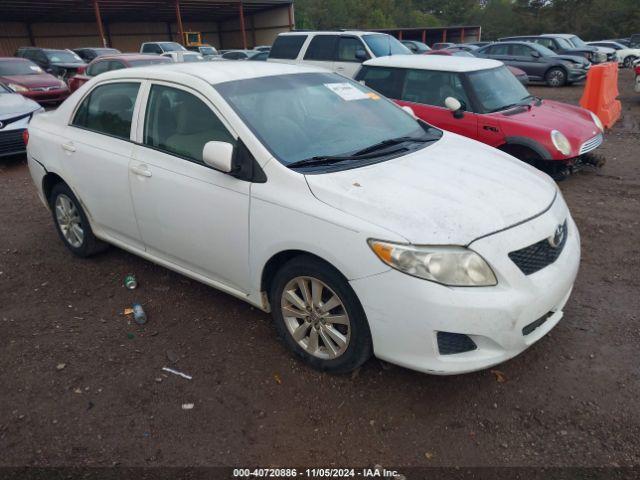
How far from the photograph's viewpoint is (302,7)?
7212cm

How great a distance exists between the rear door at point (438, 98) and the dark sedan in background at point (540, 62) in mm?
11884

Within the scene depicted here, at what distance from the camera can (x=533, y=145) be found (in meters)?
6.00

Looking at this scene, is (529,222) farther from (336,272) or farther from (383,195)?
(336,272)

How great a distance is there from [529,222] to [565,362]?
39.6 inches

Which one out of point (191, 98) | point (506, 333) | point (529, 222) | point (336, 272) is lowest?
point (506, 333)

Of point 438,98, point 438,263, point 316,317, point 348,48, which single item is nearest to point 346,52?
point 348,48

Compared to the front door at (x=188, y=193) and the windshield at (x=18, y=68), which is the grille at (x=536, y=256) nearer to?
the front door at (x=188, y=193)

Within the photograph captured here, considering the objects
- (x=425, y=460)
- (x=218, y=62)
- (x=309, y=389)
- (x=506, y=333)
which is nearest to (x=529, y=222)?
(x=506, y=333)

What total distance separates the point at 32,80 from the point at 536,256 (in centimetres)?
1445

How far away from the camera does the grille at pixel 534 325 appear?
262cm

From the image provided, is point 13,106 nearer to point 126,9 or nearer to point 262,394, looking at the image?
point 262,394

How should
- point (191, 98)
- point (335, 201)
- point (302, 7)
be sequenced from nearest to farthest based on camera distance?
point (335, 201), point (191, 98), point (302, 7)

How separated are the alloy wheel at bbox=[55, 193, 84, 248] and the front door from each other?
1.14 metres

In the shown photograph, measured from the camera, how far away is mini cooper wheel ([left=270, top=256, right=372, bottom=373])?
2.70 meters
